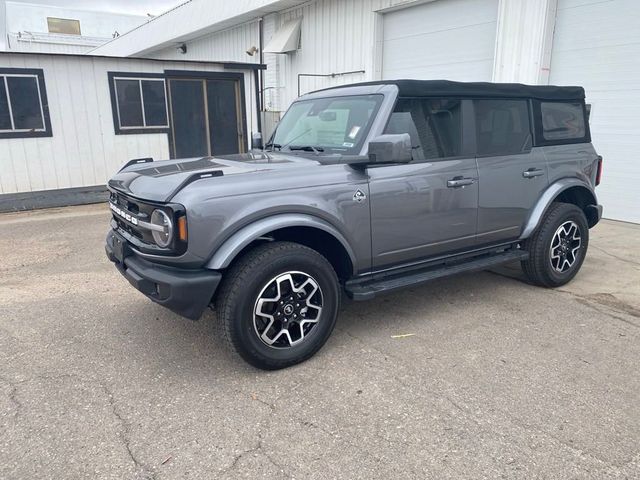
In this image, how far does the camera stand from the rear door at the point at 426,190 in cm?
370

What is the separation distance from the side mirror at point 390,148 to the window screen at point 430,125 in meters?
0.40

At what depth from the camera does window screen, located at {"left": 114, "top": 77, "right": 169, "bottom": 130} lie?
1031 centimetres

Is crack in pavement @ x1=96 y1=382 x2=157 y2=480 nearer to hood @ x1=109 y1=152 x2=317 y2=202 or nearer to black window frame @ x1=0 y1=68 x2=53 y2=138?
hood @ x1=109 y1=152 x2=317 y2=202

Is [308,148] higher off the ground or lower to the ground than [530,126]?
lower

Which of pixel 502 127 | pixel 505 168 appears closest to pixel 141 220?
pixel 505 168

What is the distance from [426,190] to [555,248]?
5.84 feet

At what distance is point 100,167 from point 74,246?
4.09 meters

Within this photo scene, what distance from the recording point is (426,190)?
12.7ft

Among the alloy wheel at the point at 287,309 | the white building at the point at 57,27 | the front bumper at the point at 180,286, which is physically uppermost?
the white building at the point at 57,27

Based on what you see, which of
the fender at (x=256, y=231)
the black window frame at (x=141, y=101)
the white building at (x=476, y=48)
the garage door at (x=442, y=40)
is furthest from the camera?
the black window frame at (x=141, y=101)

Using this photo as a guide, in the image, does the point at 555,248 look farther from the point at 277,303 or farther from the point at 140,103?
the point at 140,103

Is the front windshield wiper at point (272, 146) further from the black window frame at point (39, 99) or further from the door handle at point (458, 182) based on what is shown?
the black window frame at point (39, 99)

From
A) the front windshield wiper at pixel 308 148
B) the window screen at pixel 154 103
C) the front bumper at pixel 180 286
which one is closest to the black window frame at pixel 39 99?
the window screen at pixel 154 103

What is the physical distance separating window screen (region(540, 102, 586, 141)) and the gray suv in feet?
0.05
